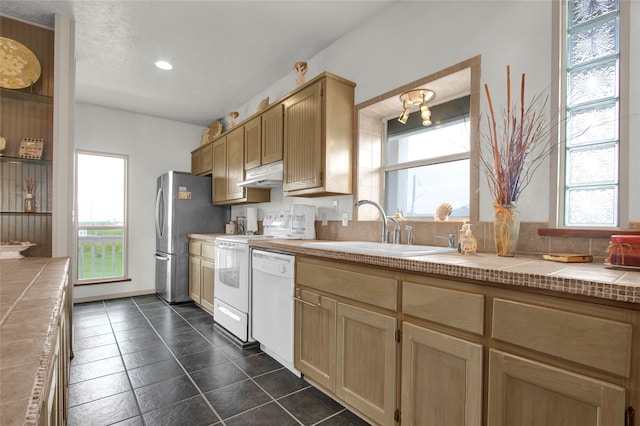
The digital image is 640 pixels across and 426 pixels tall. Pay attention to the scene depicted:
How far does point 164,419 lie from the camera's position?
178 centimetres

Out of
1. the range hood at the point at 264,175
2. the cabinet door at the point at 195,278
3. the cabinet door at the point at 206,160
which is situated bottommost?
the cabinet door at the point at 195,278

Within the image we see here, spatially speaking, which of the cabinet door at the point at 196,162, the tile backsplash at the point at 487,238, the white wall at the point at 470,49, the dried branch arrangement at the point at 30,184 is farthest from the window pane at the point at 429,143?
the cabinet door at the point at 196,162

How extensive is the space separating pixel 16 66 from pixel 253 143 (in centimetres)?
192

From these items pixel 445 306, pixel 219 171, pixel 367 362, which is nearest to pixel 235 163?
pixel 219 171

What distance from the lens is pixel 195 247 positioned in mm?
4113

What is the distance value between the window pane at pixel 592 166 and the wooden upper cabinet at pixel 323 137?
149 centimetres

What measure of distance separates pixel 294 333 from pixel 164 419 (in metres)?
0.87

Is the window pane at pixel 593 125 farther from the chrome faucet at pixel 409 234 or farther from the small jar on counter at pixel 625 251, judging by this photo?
the chrome faucet at pixel 409 234

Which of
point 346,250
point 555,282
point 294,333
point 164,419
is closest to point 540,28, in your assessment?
point 555,282

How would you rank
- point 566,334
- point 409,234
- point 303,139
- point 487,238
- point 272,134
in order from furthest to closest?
point 272,134 < point 303,139 < point 409,234 < point 487,238 < point 566,334

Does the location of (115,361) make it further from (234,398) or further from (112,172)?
(112,172)

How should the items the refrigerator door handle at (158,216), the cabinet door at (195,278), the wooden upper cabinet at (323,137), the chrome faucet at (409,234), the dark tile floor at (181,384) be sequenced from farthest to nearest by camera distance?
the refrigerator door handle at (158,216) → the cabinet door at (195,278) → the wooden upper cabinet at (323,137) → the chrome faucet at (409,234) → the dark tile floor at (181,384)

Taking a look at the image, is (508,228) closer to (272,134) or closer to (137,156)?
(272,134)

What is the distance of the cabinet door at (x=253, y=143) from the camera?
11.1ft
